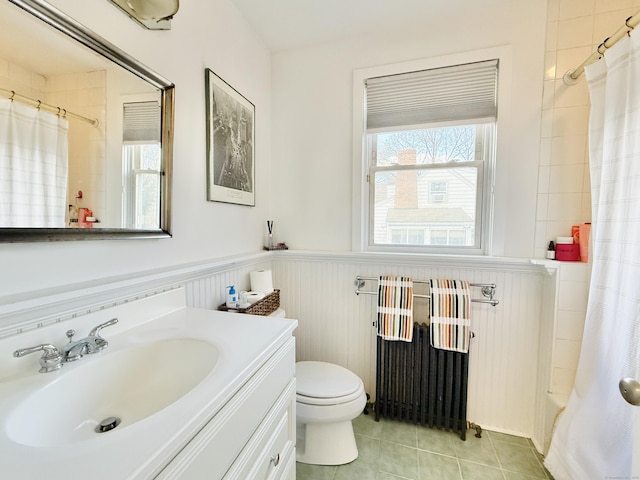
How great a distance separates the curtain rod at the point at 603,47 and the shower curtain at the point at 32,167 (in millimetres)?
1901

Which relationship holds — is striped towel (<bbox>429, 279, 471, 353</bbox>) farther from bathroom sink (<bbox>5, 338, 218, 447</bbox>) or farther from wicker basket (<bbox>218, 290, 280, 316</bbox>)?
bathroom sink (<bbox>5, 338, 218, 447</bbox>)

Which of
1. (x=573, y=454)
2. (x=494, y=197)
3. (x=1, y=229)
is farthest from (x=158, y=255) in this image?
(x=573, y=454)

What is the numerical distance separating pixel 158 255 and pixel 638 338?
5.71ft

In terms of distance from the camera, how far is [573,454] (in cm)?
118

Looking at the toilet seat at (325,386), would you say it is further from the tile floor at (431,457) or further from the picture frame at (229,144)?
the picture frame at (229,144)

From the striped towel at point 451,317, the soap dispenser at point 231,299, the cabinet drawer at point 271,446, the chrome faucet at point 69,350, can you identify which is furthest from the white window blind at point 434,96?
the chrome faucet at point 69,350

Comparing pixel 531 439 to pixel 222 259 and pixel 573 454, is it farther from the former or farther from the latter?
pixel 222 259

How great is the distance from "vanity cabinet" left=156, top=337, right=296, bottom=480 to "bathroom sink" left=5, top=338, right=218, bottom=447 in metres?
0.15

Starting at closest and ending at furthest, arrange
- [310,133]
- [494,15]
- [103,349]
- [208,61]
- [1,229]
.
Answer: [1,229]
[103,349]
[208,61]
[494,15]
[310,133]

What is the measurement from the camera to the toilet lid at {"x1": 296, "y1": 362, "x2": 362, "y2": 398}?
133 cm

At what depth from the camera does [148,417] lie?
0.52m

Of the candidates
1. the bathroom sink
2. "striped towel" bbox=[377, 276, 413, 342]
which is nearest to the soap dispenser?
the bathroom sink

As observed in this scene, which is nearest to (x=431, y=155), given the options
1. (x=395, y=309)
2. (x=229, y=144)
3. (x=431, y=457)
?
(x=395, y=309)

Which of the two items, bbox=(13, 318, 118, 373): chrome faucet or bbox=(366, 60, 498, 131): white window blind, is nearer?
bbox=(13, 318, 118, 373): chrome faucet
